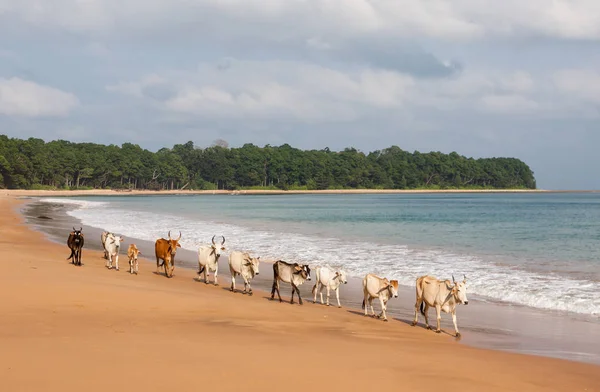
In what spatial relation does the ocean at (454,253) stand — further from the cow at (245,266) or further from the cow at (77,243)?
the cow at (77,243)

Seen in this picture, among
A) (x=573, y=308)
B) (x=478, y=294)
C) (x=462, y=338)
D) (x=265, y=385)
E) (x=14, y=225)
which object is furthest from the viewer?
(x=14, y=225)

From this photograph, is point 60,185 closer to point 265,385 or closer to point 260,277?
point 260,277

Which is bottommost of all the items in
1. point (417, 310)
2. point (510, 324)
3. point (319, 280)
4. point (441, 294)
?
point (510, 324)

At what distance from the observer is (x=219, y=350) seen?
8.27m

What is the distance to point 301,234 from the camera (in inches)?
1320

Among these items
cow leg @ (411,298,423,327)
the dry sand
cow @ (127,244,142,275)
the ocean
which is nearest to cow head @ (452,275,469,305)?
cow leg @ (411,298,423,327)

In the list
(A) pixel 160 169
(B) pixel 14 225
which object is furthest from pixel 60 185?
(B) pixel 14 225

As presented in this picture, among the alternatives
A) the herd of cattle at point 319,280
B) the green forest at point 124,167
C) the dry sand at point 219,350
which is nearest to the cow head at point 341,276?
the herd of cattle at point 319,280

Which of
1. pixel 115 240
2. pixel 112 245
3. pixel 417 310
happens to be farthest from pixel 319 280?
pixel 112 245

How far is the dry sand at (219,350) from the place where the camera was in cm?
698

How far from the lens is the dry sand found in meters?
6.98

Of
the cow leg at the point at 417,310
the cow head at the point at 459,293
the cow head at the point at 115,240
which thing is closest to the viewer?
the cow head at the point at 459,293

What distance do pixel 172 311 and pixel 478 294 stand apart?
8.10 meters

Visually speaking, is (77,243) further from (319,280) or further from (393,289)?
(393,289)
